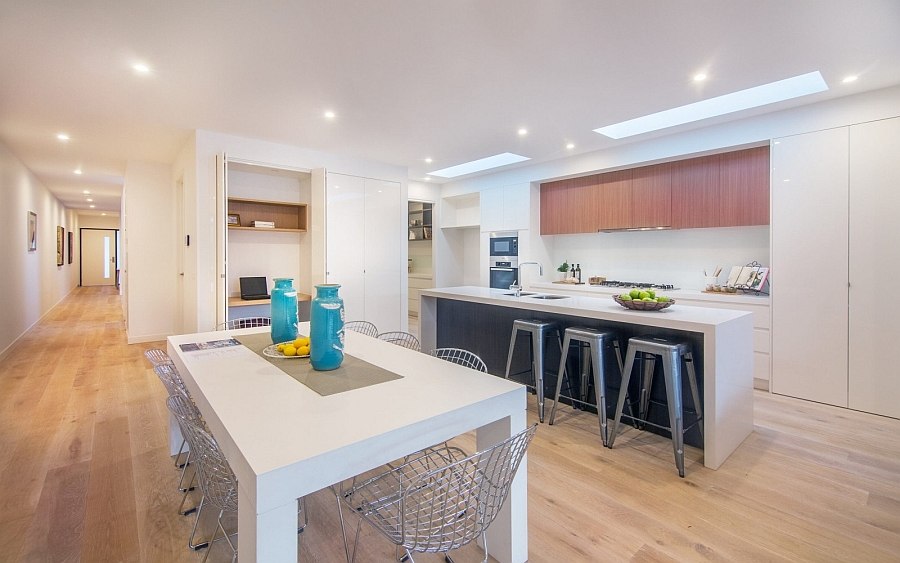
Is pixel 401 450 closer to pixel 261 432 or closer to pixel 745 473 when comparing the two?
pixel 261 432

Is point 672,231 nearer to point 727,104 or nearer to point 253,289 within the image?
point 727,104

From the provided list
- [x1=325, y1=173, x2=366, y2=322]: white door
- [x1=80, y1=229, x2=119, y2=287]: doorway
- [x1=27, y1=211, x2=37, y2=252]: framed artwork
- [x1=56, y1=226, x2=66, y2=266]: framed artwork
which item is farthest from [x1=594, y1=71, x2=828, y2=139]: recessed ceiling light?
[x1=80, y1=229, x2=119, y2=287]: doorway

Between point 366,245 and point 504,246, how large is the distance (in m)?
2.09

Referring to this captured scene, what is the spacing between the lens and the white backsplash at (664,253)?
448cm

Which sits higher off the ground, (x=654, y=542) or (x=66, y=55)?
(x=66, y=55)

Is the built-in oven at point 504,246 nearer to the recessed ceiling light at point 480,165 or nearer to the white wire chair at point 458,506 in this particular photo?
the recessed ceiling light at point 480,165

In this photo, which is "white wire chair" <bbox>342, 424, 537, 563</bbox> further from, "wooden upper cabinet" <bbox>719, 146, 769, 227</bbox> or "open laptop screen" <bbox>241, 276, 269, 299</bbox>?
"open laptop screen" <bbox>241, 276, 269, 299</bbox>

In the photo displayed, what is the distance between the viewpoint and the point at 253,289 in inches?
197

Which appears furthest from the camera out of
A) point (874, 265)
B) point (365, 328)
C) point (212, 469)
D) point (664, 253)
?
point (664, 253)

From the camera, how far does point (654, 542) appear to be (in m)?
1.84

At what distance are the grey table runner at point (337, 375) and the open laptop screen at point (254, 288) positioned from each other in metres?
3.06

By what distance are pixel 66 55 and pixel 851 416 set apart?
242 inches

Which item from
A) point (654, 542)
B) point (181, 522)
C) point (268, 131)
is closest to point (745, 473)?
point (654, 542)

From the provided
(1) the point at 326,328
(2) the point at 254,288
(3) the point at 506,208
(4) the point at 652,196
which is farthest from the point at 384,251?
(1) the point at 326,328
